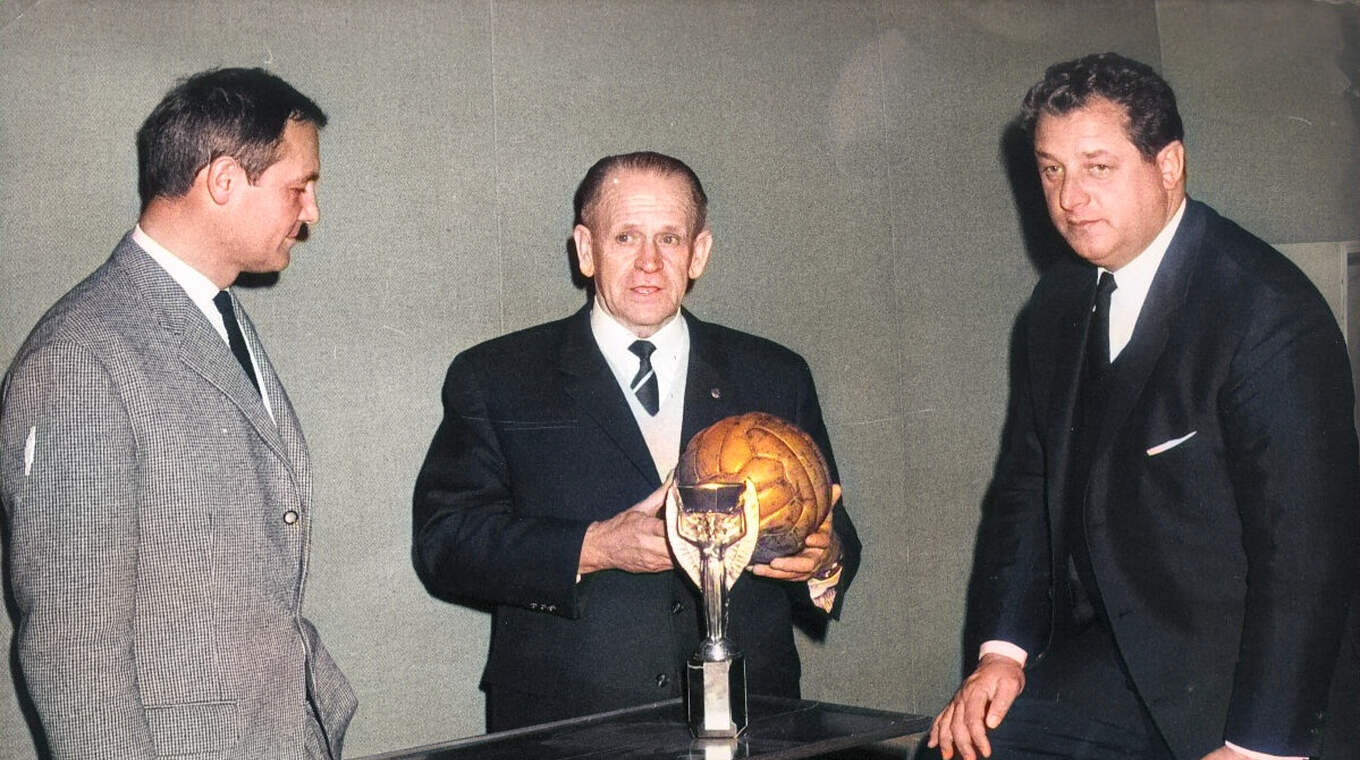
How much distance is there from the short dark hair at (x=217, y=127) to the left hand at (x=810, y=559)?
1437 mm

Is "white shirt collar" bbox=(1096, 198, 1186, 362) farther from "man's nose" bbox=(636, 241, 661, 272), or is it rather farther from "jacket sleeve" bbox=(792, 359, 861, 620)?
"man's nose" bbox=(636, 241, 661, 272)

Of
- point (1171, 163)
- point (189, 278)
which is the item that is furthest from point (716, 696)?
point (1171, 163)

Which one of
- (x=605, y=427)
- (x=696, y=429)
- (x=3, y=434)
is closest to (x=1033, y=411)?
(x=696, y=429)

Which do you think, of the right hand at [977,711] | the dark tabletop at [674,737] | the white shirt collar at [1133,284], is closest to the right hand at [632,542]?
the dark tabletop at [674,737]

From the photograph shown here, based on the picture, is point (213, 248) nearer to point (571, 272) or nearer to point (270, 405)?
point (270, 405)

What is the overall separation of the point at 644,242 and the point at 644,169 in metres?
0.20

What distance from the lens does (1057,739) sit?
121 inches

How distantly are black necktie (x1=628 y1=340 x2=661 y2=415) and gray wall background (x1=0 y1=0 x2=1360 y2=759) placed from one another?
75 centimetres

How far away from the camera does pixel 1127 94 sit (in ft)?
9.99

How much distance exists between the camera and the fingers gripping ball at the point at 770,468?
259 centimetres

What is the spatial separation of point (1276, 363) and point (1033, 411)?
69 centimetres

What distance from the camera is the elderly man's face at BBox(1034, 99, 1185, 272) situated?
3.05m

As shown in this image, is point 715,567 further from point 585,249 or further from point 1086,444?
point 585,249

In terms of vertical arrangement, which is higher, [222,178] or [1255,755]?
[222,178]
